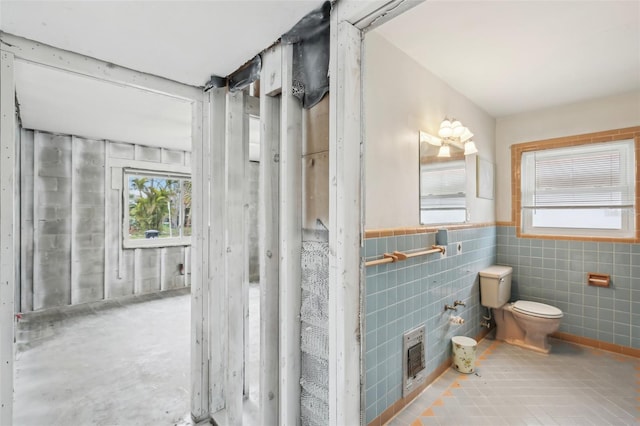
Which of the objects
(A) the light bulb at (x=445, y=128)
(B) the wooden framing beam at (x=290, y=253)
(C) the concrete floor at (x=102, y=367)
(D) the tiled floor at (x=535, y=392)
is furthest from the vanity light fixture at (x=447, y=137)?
(C) the concrete floor at (x=102, y=367)

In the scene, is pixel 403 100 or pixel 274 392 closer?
pixel 274 392

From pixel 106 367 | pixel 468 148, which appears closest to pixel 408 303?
pixel 468 148

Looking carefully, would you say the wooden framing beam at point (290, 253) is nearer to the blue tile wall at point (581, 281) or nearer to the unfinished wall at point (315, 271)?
the unfinished wall at point (315, 271)

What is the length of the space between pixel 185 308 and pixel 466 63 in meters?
4.24

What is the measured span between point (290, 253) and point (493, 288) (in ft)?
8.58

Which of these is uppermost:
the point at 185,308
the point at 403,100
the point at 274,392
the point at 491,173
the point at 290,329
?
the point at 403,100

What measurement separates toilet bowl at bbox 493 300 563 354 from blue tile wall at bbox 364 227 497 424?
39cm

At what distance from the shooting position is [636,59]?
231 cm

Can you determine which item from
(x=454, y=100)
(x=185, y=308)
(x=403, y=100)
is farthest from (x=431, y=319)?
(x=185, y=308)

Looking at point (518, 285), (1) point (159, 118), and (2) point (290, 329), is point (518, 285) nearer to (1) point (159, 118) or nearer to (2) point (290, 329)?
(2) point (290, 329)

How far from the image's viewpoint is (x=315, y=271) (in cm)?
137

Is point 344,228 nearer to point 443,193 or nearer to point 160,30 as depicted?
point 160,30

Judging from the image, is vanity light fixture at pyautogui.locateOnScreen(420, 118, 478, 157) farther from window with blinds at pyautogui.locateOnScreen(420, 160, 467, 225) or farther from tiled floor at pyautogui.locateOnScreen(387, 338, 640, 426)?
tiled floor at pyautogui.locateOnScreen(387, 338, 640, 426)

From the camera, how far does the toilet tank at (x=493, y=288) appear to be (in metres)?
3.05
